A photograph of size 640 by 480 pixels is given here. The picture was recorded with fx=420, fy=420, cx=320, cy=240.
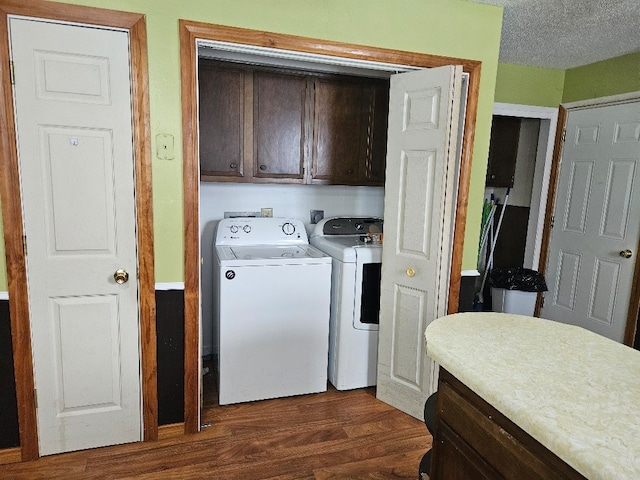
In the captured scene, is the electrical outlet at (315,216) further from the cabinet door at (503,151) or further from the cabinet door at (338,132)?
the cabinet door at (503,151)

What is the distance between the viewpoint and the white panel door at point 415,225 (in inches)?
88.2

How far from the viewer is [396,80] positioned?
7.86 feet

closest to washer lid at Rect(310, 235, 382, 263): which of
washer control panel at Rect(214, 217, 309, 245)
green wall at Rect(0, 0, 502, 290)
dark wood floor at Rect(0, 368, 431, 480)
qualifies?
washer control panel at Rect(214, 217, 309, 245)

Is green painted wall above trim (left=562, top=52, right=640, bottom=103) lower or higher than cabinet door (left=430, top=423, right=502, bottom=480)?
higher

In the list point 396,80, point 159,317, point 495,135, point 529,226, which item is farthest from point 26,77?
point 529,226

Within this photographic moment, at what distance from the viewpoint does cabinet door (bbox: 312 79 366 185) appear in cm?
295

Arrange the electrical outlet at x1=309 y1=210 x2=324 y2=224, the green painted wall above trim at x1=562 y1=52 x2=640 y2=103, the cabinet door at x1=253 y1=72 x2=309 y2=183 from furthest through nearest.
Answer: the electrical outlet at x1=309 y1=210 x2=324 y2=224 < the green painted wall above trim at x1=562 y1=52 x2=640 y2=103 < the cabinet door at x1=253 y1=72 x2=309 y2=183

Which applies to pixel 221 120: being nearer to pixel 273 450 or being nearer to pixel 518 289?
pixel 273 450

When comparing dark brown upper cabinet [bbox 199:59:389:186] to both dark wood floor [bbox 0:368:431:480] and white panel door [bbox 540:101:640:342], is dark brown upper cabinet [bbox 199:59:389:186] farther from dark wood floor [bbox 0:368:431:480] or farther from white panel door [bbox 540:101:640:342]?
white panel door [bbox 540:101:640:342]

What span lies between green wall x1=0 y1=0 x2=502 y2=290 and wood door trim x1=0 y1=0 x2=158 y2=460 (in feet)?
0.13

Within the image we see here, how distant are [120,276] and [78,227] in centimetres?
30

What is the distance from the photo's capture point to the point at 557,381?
103 cm

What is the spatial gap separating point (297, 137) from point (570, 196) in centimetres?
242

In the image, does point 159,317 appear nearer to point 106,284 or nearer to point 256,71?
point 106,284
